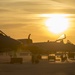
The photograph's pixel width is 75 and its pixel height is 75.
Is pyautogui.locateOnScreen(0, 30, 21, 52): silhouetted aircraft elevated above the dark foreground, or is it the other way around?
pyautogui.locateOnScreen(0, 30, 21, 52): silhouetted aircraft

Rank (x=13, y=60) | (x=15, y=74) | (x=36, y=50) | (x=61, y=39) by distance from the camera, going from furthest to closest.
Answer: (x=61, y=39), (x=36, y=50), (x=13, y=60), (x=15, y=74)

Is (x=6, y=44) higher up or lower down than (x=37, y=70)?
higher up

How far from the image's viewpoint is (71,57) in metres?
60.9

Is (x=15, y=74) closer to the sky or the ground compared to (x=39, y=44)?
closer to the ground

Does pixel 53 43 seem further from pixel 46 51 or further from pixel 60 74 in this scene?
pixel 60 74

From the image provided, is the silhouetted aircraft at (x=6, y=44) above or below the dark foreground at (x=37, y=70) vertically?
above

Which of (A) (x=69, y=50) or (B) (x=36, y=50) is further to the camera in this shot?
(A) (x=69, y=50)

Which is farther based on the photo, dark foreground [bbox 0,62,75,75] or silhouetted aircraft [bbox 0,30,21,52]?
silhouetted aircraft [bbox 0,30,21,52]

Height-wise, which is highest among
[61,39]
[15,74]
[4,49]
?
[61,39]

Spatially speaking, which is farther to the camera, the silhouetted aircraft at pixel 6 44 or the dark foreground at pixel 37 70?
the silhouetted aircraft at pixel 6 44

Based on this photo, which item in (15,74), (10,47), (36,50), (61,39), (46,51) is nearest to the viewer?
(15,74)

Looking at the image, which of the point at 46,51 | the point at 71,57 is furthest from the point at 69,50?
the point at 46,51

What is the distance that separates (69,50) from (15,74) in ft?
132

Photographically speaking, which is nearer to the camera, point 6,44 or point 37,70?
point 37,70
